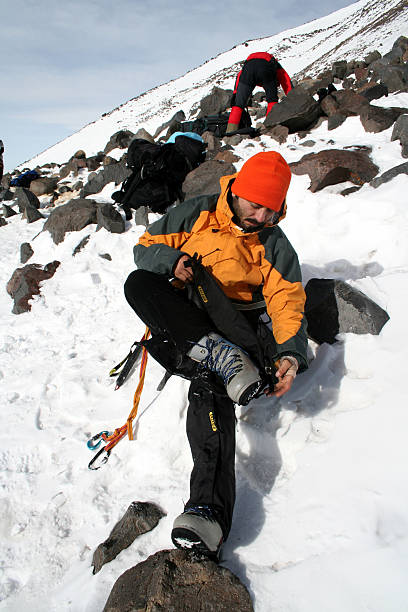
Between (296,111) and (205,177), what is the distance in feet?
8.07

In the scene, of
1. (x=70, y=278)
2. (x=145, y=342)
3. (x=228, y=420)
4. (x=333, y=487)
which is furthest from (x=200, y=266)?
(x=70, y=278)

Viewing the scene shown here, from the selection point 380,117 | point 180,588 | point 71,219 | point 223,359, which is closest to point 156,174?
point 71,219

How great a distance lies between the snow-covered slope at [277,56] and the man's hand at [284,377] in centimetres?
1274

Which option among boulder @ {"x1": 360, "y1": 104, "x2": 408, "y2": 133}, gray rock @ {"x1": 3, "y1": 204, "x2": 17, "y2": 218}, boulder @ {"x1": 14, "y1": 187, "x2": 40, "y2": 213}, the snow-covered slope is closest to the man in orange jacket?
boulder @ {"x1": 360, "y1": 104, "x2": 408, "y2": 133}

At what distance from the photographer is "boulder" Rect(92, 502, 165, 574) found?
1559 millimetres

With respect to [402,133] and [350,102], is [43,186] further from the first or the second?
[402,133]

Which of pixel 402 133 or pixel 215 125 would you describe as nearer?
pixel 402 133

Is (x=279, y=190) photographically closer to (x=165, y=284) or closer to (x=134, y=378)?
(x=165, y=284)

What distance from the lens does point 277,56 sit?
2283cm

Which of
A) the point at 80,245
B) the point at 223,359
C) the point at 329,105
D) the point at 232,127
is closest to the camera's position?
the point at 223,359

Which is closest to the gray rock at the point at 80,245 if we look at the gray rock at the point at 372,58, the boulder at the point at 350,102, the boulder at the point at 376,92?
the boulder at the point at 350,102

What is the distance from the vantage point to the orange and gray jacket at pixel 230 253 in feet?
6.93

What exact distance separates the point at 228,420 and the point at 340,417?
59 centimetres

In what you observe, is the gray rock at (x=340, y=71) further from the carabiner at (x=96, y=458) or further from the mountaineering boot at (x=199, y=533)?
the mountaineering boot at (x=199, y=533)
